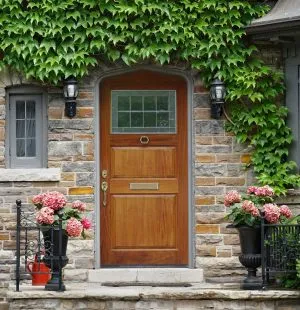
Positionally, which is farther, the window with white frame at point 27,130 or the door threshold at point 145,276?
the window with white frame at point 27,130

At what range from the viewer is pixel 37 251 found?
11438mm

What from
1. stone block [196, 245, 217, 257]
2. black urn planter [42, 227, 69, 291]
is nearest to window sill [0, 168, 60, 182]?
Answer: black urn planter [42, 227, 69, 291]

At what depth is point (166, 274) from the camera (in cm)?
1177

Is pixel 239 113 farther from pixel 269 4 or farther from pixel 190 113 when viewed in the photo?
pixel 269 4

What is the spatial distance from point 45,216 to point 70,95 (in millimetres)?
1865

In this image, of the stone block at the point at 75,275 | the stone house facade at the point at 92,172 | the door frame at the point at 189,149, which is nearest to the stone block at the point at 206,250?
the stone house facade at the point at 92,172

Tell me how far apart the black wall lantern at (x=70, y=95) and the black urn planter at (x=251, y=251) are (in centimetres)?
257

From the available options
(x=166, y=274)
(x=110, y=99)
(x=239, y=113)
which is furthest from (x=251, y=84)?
(x=166, y=274)

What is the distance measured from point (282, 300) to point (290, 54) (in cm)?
315

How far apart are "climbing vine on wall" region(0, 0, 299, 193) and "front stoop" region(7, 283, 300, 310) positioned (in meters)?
1.74

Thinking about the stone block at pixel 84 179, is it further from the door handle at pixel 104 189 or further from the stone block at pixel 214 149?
the stone block at pixel 214 149

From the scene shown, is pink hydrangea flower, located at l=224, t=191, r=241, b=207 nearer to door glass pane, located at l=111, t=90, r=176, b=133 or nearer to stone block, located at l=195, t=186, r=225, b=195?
stone block, located at l=195, t=186, r=225, b=195

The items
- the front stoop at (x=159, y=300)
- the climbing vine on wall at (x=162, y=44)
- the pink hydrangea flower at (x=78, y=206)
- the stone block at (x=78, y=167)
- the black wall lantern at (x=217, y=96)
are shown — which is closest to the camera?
the front stoop at (x=159, y=300)

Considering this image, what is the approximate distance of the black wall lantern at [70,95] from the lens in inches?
459
